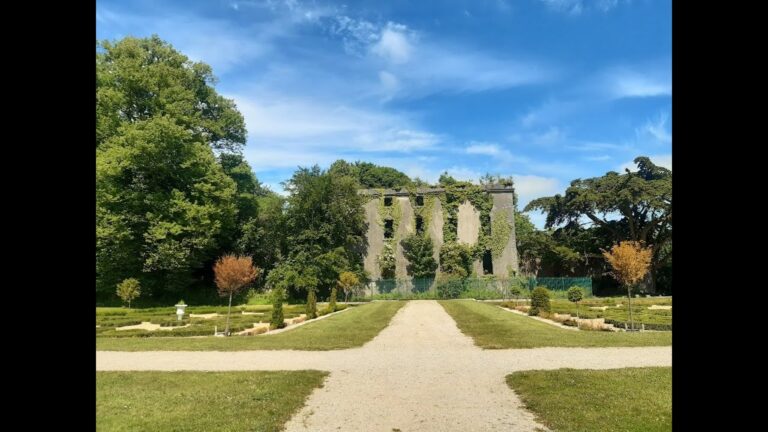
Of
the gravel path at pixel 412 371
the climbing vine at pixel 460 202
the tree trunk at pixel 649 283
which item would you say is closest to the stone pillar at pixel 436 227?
the climbing vine at pixel 460 202

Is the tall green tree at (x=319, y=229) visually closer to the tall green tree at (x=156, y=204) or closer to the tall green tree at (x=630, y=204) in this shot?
the tall green tree at (x=156, y=204)

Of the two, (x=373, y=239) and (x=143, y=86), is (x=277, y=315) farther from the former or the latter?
(x=373, y=239)

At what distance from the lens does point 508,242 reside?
37250mm

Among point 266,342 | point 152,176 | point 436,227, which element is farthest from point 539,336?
point 436,227

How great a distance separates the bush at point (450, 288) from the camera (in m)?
34.0

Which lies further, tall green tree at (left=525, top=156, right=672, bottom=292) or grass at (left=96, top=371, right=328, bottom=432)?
tall green tree at (left=525, top=156, right=672, bottom=292)

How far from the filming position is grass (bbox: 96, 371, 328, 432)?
5.51 meters

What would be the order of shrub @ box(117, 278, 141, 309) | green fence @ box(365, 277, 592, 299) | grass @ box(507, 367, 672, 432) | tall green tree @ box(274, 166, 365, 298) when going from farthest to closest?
green fence @ box(365, 277, 592, 299)
tall green tree @ box(274, 166, 365, 298)
shrub @ box(117, 278, 141, 309)
grass @ box(507, 367, 672, 432)

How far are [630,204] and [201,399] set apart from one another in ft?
113

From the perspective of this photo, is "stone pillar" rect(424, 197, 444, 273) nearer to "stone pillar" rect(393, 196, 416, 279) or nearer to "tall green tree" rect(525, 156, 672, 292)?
"stone pillar" rect(393, 196, 416, 279)

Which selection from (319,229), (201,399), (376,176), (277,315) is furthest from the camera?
(376,176)

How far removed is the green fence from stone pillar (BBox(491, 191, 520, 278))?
2081mm

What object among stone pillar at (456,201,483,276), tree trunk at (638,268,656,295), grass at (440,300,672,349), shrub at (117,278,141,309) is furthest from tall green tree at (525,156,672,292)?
shrub at (117,278,141,309)
